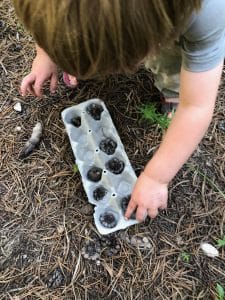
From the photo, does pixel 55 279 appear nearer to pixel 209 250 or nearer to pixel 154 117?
pixel 209 250

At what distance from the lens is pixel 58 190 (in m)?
1.65

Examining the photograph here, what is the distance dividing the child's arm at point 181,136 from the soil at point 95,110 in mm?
396

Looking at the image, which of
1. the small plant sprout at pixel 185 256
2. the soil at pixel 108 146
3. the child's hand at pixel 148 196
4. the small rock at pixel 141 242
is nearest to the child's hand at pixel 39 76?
the soil at pixel 108 146

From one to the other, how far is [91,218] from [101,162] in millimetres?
201

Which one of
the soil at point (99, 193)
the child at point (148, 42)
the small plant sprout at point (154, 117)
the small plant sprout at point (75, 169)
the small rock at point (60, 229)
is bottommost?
the small rock at point (60, 229)

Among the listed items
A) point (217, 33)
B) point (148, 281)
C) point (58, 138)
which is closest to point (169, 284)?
point (148, 281)

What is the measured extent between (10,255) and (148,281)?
0.45 meters

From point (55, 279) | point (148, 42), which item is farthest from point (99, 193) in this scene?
point (148, 42)

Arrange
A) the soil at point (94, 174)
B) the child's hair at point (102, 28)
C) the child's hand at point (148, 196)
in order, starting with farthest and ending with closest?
the soil at point (94, 174)
the child's hand at point (148, 196)
the child's hair at point (102, 28)

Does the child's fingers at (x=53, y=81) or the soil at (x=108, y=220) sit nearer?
the soil at (x=108, y=220)

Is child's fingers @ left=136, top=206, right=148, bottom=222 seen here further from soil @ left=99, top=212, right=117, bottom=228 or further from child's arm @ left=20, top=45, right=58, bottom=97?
child's arm @ left=20, top=45, right=58, bottom=97

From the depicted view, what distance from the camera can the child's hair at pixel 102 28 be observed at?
909 mm

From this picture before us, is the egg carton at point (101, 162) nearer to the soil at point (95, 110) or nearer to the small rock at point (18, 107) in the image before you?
the soil at point (95, 110)

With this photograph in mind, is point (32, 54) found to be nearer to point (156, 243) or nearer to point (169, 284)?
point (156, 243)
